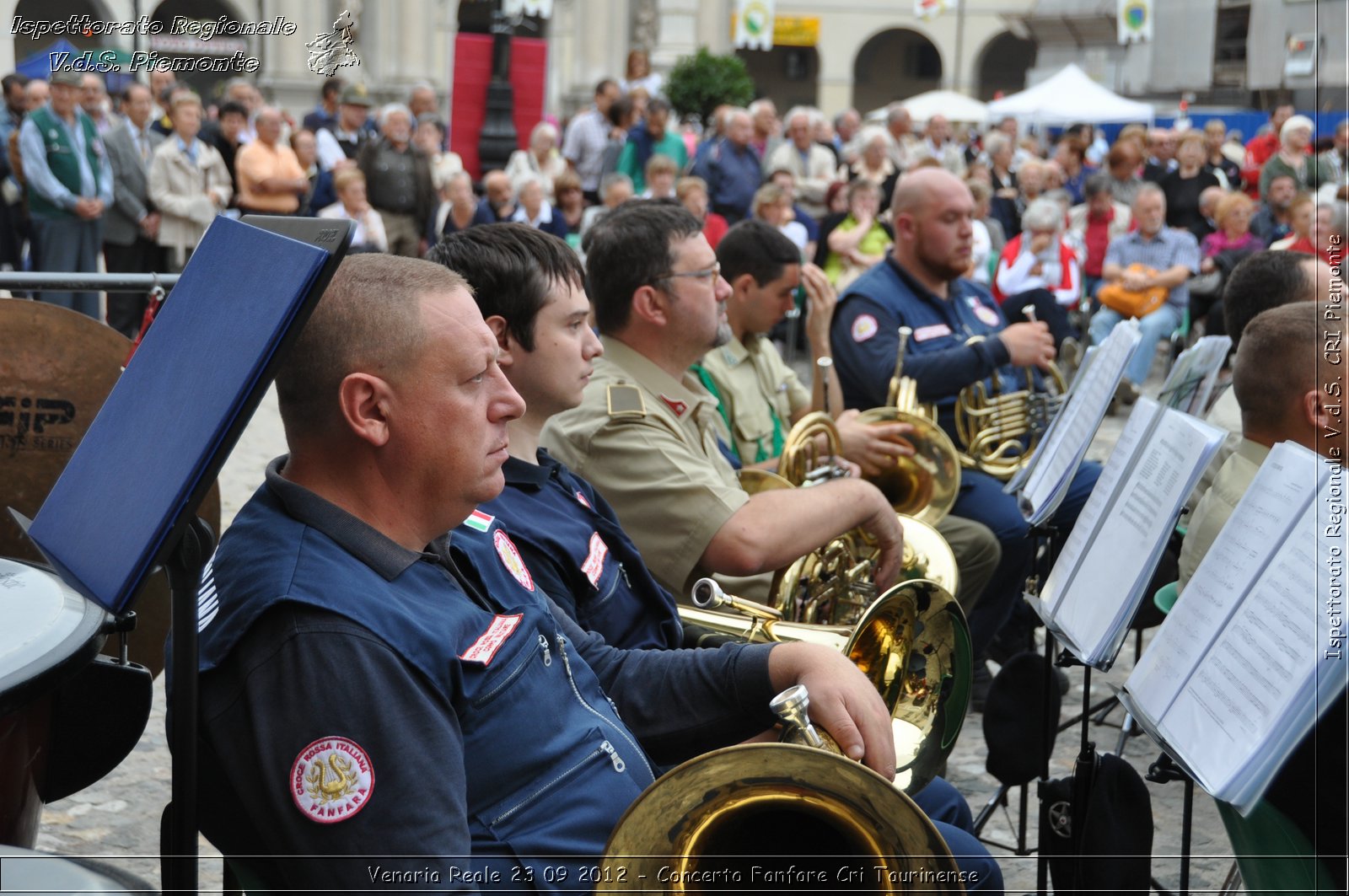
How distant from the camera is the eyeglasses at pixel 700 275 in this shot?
137 inches

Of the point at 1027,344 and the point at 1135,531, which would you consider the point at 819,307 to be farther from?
the point at 1135,531

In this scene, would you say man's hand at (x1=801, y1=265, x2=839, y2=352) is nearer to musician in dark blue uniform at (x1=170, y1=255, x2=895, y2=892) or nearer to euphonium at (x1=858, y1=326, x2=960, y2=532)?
euphonium at (x1=858, y1=326, x2=960, y2=532)

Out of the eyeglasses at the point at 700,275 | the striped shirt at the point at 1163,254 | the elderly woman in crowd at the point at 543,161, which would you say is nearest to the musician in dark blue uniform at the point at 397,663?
the eyeglasses at the point at 700,275

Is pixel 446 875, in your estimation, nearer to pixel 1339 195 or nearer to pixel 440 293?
pixel 440 293

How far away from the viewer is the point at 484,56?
15.4 m

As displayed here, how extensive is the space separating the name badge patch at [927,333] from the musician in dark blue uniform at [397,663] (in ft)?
10.0

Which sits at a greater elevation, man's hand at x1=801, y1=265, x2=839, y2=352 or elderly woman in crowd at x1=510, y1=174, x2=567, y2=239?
elderly woman in crowd at x1=510, y1=174, x2=567, y2=239

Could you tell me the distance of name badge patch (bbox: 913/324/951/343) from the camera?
504 centimetres

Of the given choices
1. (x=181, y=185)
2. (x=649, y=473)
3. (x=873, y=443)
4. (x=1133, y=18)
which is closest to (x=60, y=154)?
(x=181, y=185)

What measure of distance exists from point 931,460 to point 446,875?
301cm

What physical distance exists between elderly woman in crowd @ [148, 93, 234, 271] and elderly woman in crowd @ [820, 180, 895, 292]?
446 centimetres

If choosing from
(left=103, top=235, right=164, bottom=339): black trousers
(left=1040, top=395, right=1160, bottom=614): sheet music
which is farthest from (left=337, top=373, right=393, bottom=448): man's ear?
(left=103, top=235, right=164, bottom=339): black trousers

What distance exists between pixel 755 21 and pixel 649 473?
29.6m

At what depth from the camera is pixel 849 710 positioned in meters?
2.05
